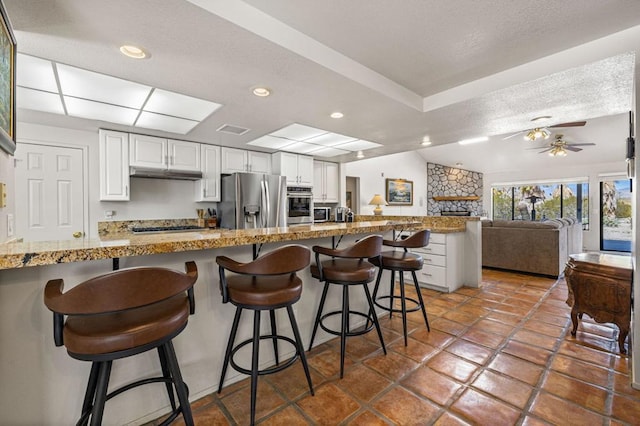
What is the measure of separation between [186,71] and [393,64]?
1.58m

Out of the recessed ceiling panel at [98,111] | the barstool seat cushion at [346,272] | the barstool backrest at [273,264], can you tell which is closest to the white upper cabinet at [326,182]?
the recessed ceiling panel at [98,111]

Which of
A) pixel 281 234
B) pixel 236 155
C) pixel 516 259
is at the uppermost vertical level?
pixel 236 155

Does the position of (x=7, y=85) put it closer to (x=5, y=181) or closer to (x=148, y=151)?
(x=5, y=181)

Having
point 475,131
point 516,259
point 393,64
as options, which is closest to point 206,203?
point 393,64

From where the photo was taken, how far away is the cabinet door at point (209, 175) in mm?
3985

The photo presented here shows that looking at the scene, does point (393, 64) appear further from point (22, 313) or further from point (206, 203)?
point (206, 203)

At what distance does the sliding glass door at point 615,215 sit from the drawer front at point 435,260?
21.4ft

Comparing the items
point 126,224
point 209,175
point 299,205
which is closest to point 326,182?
point 299,205

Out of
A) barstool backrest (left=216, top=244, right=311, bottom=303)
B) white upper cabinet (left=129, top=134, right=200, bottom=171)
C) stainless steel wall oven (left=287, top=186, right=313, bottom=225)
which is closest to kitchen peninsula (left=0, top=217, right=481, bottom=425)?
barstool backrest (left=216, top=244, right=311, bottom=303)

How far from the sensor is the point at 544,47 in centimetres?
197

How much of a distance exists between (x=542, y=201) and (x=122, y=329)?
414 inches

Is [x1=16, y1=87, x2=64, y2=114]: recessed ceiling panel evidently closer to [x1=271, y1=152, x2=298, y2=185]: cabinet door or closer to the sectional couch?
[x1=271, y1=152, x2=298, y2=185]: cabinet door

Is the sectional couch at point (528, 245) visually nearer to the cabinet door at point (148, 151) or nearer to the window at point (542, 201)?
the window at point (542, 201)

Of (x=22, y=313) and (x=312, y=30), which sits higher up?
(x=312, y=30)
